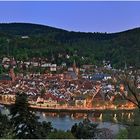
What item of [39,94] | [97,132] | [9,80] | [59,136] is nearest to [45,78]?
[9,80]

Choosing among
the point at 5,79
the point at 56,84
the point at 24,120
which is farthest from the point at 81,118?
the point at 5,79

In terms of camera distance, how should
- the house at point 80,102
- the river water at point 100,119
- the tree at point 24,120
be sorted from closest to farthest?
the river water at point 100,119 → the tree at point 24,120 → the house at point 80,102

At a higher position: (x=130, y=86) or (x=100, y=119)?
(x=130, y=86)

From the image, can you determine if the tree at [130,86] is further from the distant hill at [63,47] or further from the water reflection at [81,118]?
the distant hill at [63,47]

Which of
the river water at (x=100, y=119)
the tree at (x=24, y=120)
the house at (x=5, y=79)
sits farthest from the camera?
the house at (x=5, y=79)

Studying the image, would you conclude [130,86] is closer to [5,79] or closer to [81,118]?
[81,118]

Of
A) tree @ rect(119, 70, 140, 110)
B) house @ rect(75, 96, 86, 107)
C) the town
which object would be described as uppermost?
tree @ rect(119, 70, 140, 110)

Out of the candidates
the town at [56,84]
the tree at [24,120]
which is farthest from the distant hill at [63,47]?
the tree at [24,120]

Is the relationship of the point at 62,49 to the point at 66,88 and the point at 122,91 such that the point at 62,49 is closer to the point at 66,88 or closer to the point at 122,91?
the point at 66,88

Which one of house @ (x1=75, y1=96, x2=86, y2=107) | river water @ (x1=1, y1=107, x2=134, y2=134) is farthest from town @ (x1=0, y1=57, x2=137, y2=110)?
river water @ (x1=1, y1=107, x2=134, y2=134)

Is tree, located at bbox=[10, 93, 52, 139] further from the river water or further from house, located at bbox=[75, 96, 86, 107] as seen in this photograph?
house, located at bbox=[75, 96, 86, 107]
